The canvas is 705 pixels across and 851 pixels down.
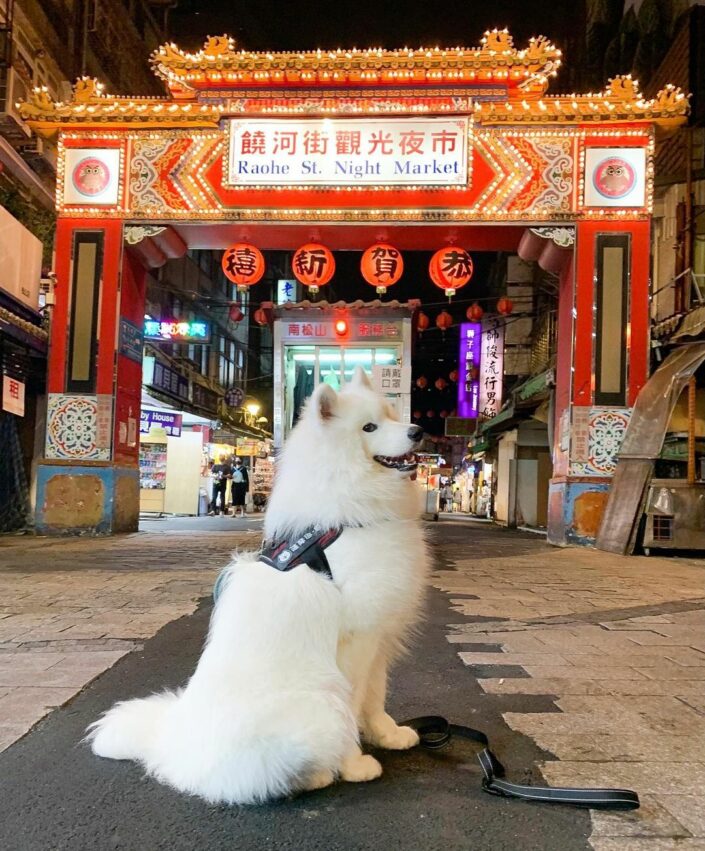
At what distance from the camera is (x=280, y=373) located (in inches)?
436

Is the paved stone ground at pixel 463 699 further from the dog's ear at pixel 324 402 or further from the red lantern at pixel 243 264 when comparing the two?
the red lantern at pixel 243 264

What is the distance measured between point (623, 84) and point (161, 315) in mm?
15497

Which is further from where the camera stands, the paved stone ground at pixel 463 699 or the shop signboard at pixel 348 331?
the shop signboard at pixel 348 331

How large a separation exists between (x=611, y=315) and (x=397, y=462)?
9.89 meters

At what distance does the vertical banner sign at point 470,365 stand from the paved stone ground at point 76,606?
14480 mm

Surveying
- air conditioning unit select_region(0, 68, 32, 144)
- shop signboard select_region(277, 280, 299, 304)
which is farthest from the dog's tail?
shop signboard select_region(277, 280, 299, 304)

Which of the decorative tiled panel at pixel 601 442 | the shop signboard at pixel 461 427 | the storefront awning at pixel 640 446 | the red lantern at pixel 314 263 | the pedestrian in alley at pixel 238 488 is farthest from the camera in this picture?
the shop signboard at pixel 461 427

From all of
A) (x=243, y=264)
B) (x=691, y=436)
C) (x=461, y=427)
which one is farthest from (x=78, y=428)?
(x=461, y=427)

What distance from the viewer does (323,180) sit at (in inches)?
452

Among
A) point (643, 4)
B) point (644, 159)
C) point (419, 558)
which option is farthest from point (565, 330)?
point (419, 558)

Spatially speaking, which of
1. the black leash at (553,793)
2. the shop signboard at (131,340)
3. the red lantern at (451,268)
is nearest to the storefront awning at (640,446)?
the red lantern at (451,268)

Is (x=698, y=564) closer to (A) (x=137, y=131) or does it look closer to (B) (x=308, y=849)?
(B) (x=308, y=849)

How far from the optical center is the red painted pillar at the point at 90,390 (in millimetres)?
10953

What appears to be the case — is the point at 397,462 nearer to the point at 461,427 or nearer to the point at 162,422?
the point at 162,422
